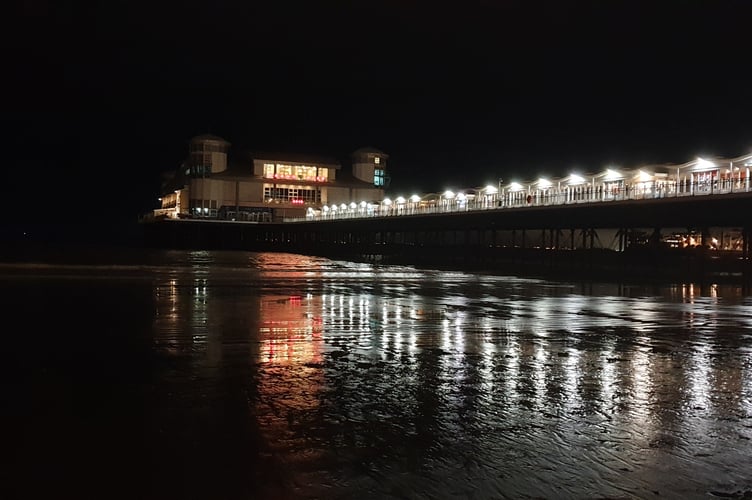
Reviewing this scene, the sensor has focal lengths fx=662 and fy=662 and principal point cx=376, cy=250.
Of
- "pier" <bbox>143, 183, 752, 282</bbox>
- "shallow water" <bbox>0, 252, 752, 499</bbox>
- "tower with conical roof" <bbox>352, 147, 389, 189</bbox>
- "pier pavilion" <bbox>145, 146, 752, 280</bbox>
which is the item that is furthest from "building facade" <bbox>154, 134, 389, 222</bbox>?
"shallow water" <bbox>0, 252, 752, 499</bbox>

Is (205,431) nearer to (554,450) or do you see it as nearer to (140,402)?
(140,402)

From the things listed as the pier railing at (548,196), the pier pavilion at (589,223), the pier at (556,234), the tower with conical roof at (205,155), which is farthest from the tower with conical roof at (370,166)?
the tower with conical roof at (205,155)

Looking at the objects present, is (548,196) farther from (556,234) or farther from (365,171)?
(365,171)

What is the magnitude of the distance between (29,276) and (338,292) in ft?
48.9

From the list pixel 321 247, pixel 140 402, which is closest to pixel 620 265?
pixel 140 402

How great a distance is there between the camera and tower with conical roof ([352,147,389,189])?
119 m

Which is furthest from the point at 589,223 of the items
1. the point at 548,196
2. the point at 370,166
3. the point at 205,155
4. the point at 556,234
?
the point at 205,155

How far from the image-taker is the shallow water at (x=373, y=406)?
5191 mm

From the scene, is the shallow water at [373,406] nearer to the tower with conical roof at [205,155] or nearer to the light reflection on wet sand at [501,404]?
the light reflection on wet sand at [501,404]

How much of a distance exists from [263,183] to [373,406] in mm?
105242

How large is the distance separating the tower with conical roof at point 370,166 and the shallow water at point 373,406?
103949 millimetres

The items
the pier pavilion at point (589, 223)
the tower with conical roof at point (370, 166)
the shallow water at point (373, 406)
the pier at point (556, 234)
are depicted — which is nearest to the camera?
the shallow water at point (373, 406)

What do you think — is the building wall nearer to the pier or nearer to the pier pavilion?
the pier

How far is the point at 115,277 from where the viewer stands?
29.5 m
